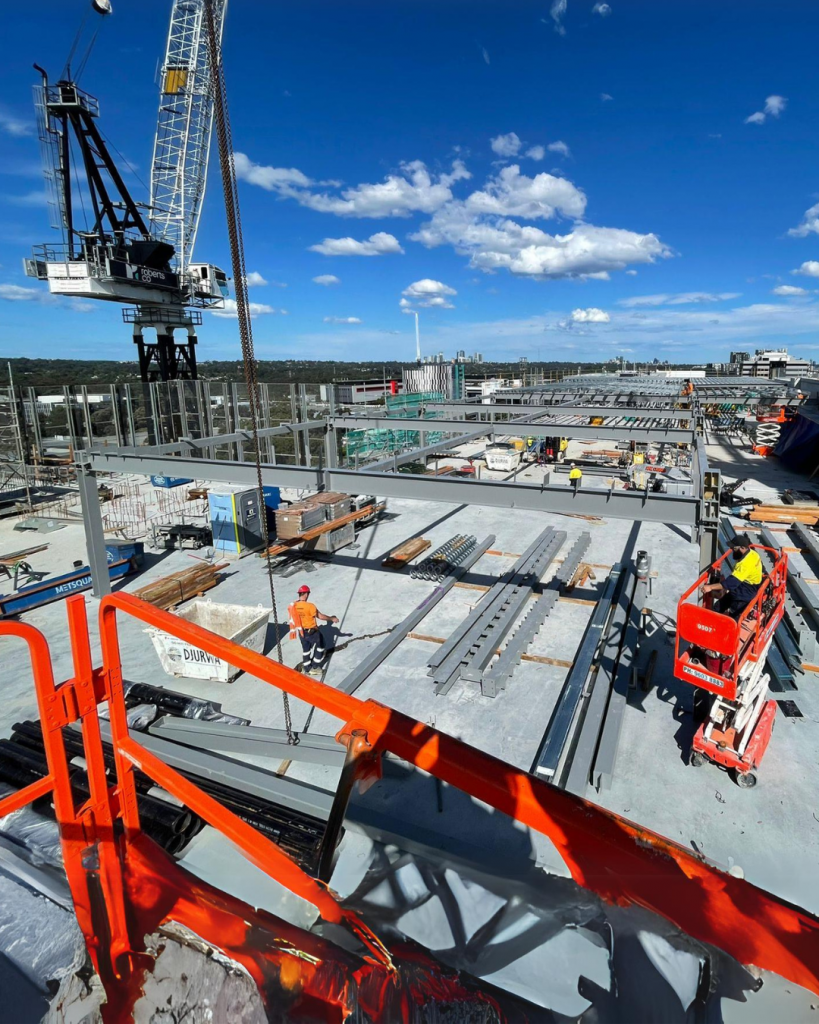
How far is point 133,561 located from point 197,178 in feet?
114

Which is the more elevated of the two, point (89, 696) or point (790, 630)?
point (89, 696)

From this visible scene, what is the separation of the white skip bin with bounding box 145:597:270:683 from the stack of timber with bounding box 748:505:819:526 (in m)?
15.4

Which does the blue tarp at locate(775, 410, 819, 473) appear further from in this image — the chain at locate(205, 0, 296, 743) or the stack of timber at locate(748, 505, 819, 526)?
the chain at locate(205, 0, 296, 743)

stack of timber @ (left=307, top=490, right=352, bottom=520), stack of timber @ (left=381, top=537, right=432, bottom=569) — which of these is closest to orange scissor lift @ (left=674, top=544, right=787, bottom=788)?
stack of timber @ (left=381, top=537, right=432, bottom=569)

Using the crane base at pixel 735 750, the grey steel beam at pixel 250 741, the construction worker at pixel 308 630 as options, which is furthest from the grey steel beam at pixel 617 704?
the construction worker at pixel 308 630

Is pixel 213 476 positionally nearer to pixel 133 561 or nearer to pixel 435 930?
pixel 133 561

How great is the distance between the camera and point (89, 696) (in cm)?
284

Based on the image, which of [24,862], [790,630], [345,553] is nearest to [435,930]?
[24,862]

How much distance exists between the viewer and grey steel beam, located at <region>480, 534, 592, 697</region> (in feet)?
27.4

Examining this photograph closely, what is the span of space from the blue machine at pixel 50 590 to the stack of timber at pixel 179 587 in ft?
3.64

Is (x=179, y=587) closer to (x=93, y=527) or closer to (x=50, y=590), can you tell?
(x=93, y=527)

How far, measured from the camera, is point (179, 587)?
1212 centimetres

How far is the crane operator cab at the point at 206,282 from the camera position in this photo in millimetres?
36594

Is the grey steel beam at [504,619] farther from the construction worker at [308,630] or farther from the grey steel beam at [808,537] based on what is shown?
the grey steel beam at [808,537]
